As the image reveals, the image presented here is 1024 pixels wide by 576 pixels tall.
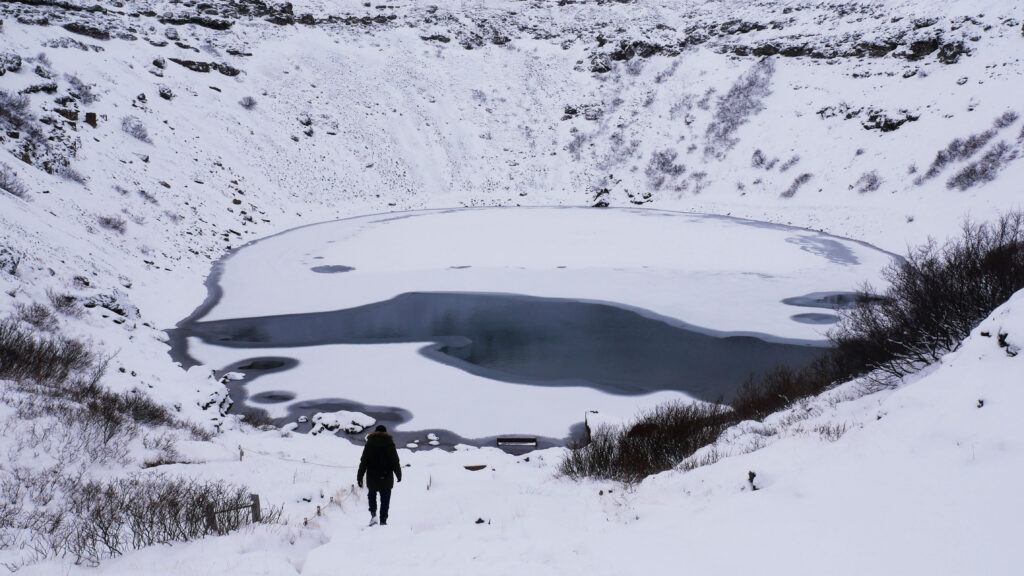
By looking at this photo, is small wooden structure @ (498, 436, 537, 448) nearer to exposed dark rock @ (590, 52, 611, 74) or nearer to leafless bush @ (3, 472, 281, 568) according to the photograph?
leafless bush @ (3, 472, 281, 568)

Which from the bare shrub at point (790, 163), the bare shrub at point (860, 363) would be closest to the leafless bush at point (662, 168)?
the bare shrub at point (790, 163)

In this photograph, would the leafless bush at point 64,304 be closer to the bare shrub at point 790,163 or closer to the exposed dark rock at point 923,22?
the bare shrub at point 790,163

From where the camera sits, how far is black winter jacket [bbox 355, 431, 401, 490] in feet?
24.4

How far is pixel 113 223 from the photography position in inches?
972

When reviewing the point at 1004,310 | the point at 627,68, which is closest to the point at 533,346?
the point at 1004,310

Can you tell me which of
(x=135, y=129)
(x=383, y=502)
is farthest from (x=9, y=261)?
(x=135, y=129)

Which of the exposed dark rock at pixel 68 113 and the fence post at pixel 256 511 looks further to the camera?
the exposed dark rock at pixel 68 113

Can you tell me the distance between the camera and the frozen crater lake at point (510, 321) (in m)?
14.8

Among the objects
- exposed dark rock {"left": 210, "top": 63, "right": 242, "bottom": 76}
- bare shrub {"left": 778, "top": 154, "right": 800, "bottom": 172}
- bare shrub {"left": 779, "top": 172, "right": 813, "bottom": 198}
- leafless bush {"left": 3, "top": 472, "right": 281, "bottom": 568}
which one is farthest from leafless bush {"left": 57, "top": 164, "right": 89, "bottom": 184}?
bare shrub {"left": 778, "top": 154, "right": 800, "bottom": 172}

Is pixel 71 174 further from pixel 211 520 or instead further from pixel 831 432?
pixel 831 432

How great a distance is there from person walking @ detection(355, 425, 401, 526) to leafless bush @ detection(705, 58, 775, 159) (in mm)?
47598

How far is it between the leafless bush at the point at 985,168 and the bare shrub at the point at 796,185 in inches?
388

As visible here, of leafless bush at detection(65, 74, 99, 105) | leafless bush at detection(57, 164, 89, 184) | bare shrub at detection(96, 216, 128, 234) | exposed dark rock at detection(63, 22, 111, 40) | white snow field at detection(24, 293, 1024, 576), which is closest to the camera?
white snow field at detection(24, 293, 1024, 576)

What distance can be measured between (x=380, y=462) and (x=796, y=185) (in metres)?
42.7
